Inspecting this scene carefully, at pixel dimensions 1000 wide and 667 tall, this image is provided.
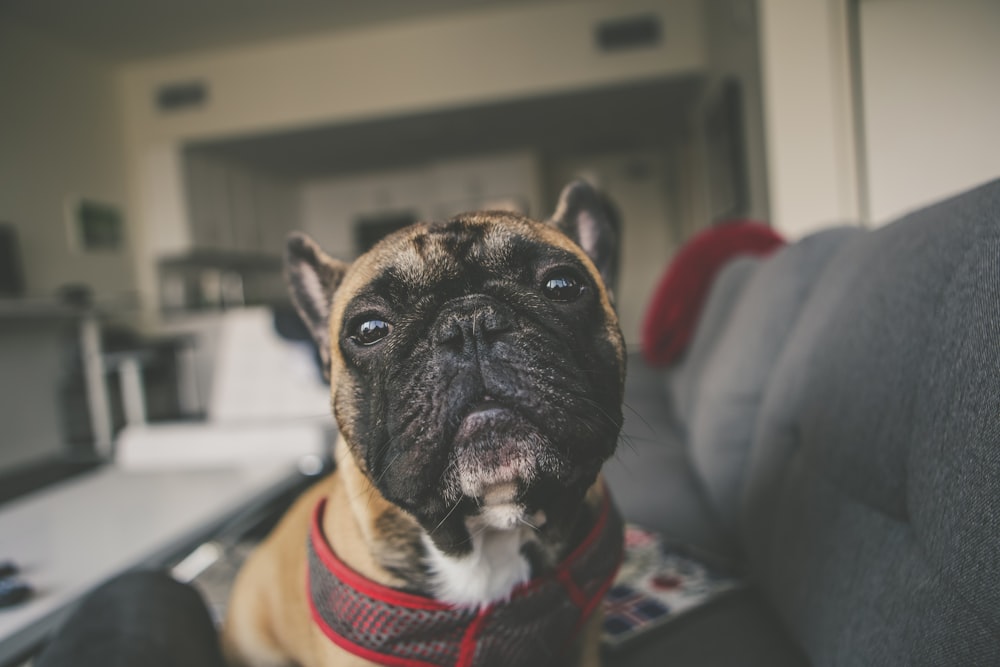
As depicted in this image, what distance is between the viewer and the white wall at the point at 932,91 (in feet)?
2.65

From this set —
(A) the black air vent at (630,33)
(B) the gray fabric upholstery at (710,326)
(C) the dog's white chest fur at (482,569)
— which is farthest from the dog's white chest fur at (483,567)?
(A) the black air vent at (630,33)

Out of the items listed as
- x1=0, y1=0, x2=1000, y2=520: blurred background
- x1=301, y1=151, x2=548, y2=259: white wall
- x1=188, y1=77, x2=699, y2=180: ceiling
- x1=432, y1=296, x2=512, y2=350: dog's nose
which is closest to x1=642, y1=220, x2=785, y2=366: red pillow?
x1=0, y1=0, x2=1000, y2=520: blurred background

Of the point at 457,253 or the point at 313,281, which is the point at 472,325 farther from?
the point at 313,281

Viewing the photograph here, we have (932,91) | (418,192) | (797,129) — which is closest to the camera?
(932,91)

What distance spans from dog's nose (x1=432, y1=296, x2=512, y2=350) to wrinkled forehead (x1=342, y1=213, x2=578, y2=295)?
78 mm

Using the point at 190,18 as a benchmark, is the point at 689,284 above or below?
below

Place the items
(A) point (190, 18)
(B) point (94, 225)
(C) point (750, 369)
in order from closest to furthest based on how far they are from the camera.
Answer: (C) point (750, 369) < (A) point (190, 18) < (B) point (94, 225)

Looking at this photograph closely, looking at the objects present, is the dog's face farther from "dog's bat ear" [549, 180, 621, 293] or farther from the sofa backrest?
the sofa backrest

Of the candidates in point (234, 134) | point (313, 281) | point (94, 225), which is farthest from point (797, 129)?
point (94, 225)

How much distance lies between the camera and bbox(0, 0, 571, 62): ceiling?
5559 mm

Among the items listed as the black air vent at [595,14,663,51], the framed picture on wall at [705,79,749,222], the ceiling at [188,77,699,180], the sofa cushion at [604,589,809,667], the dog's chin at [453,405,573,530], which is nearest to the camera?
the dog's chin at [453,405,573,530]

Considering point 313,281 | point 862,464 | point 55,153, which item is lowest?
point 862,464

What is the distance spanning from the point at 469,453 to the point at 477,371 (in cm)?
9

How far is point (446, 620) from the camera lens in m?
0.78
